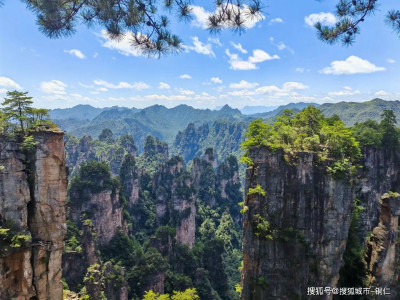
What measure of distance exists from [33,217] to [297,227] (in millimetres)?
13735

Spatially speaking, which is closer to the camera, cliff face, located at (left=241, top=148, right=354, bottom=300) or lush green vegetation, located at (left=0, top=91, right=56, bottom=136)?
lush green vegetation, located at (left=0, top=91, right=56, bottom=136)

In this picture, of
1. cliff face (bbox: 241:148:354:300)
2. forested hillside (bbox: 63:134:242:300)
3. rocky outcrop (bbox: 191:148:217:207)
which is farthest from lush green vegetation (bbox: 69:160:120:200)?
rocky outcrop (bbox: 191:148:217:207)

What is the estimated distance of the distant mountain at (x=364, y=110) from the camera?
113 meters

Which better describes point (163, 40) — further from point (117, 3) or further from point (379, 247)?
point (379, 247)

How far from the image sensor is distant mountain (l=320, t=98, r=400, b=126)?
370 feet

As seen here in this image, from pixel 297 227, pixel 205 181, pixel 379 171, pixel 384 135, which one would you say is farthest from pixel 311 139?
pixel 205 181

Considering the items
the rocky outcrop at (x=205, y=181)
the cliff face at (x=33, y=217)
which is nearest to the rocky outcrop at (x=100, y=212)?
the cliff face at (x=33, y=217)

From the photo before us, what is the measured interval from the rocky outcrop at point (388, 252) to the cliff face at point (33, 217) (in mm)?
17143

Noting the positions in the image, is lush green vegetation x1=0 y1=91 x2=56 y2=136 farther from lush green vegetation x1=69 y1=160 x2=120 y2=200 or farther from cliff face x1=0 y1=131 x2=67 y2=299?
lush green vegetation x1=69 y1=160 x2=120 y2=200

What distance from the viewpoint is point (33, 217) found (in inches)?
505

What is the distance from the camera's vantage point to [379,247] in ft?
51.2

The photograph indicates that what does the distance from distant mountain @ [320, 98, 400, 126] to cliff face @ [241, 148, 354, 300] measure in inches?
4172

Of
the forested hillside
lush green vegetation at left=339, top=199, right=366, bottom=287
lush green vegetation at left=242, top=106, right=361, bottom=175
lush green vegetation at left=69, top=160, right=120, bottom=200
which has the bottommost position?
the forested hillside

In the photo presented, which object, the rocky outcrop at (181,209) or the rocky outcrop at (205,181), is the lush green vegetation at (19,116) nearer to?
the rocky outcrop at (181,209)
